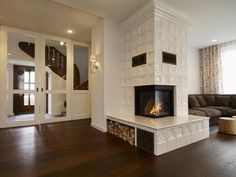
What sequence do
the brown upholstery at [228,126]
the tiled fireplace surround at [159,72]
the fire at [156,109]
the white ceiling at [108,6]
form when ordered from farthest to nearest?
the brown upholstery at [228,126], the fire at [156,109], the white ceiling at [108,6], the tiled fireplace surround at [159,72]

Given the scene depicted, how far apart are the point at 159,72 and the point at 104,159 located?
204 centimetres

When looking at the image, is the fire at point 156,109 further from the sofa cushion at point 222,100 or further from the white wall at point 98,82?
the sofa cushion at point 222,100

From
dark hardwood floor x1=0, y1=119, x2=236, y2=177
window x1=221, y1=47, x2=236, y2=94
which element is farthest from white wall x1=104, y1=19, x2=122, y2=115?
window x1=221, y1=47, x2=236, y2=94

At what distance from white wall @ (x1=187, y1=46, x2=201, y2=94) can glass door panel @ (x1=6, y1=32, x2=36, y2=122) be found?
5.76 metres

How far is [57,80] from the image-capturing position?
524cm

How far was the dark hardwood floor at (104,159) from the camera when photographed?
1856 mm

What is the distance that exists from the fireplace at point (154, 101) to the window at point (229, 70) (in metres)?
3.31

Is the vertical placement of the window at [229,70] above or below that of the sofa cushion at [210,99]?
above

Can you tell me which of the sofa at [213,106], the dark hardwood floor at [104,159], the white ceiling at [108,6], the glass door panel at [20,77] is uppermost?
the white ceiling at [108,6]

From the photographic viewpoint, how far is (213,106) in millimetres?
5180

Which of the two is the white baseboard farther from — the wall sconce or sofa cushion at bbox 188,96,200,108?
sofa cushion at bbox 188,96,200,108

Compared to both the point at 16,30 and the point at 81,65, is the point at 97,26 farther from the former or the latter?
the point at 16,30

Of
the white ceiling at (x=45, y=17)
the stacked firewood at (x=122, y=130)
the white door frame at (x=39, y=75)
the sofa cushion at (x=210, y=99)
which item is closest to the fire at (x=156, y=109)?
the stacked firewood at (x=122, y=130)

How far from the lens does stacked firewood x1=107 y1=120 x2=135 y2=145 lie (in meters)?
2.91
